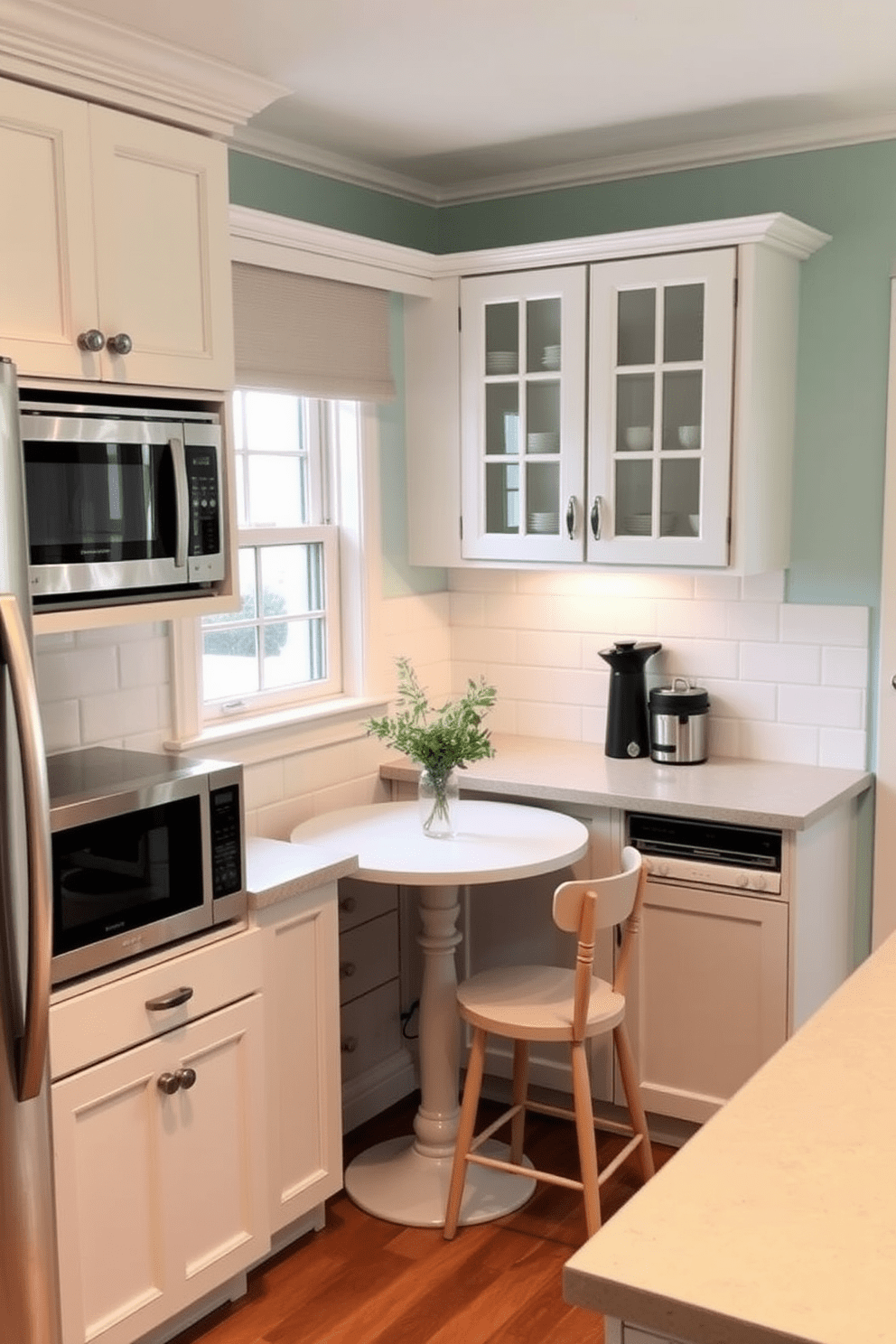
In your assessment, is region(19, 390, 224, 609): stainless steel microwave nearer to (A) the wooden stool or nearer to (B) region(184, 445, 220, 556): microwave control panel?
(B) region(184, 445, 220, 556): microwave control panel

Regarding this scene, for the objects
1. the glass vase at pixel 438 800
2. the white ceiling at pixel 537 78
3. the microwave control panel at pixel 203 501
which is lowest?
the glass vase at pixel 438 800

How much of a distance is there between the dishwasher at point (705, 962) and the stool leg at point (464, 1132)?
0.55 meters

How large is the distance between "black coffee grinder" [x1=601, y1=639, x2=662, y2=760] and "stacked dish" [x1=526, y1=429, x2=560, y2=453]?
22.0 inches

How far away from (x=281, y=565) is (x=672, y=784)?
115 centimetres

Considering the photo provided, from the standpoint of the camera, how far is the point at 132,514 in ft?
8.47

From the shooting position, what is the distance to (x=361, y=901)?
3.66 meters

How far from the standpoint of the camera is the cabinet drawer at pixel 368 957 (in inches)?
143

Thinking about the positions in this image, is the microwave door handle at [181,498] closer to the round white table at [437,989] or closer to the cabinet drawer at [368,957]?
the round white table at [437,989]

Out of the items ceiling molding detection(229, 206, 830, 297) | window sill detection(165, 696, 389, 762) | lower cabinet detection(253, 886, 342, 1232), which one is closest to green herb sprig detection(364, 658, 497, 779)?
window sill detection(165, 696, 389, 762)

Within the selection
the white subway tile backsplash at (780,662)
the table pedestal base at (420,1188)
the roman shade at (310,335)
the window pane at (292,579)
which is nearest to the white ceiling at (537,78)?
the roman shade at (310,335)

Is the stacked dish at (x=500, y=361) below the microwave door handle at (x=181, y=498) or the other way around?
the other way around

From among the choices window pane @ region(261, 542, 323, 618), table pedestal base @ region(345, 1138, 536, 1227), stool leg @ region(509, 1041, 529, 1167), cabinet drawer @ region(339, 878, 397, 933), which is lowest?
table pedestal base @ region(345, 1138, 536, 1227)

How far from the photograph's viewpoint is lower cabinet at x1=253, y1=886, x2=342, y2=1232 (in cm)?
287

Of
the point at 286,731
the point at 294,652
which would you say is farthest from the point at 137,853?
the point at 294,652
